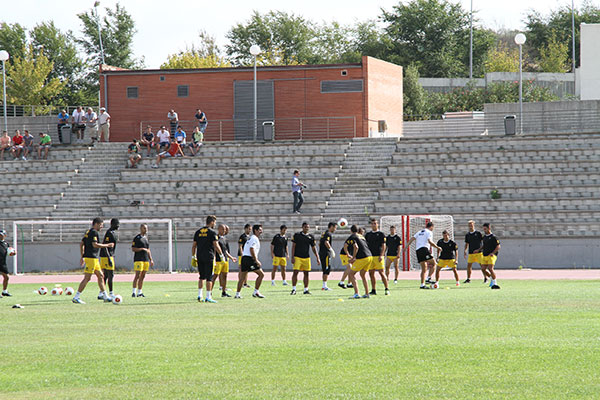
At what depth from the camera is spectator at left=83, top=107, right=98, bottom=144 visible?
46625 millimetres

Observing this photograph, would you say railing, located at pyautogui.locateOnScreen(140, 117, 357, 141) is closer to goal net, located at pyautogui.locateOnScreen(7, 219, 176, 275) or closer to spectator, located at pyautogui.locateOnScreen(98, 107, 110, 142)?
spectator, located at pyautogui.locateOnScreen(98, 107, 110, 142)

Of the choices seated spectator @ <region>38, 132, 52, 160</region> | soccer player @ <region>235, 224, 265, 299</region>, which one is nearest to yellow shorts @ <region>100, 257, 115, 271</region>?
soccer player @ <region>235, 224, 265, 299</region>

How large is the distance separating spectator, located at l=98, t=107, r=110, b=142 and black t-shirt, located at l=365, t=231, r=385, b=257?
2700cm

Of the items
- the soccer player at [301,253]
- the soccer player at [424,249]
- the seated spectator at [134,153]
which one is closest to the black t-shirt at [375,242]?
the soccer player at [301,253]

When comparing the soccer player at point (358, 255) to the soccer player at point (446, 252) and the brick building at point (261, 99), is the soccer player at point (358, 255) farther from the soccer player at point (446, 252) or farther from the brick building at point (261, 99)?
the brick building at point (261, 99)

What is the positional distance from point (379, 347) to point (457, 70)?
7287 centimetres

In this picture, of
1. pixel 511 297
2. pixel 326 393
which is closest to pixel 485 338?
pixel 326 393

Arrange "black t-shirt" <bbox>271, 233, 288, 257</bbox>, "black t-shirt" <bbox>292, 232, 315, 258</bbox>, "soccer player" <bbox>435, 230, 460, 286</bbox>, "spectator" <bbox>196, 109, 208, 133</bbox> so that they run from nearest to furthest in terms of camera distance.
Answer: "black t-shirt" <bbox>292, 232, 315, 258</bbox> → "soccer player" <bbox>435, 230, 460, 286</bbox> → "black t-shirt" <bbox>271, 233, 288, 257</bbox> → "spectator" <bbox>196, 109, 208, 133</bbox>

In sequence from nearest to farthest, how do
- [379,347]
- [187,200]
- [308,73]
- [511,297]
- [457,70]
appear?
[379,347] → [511,297] → [187,200] → [308,73] → [457,70]

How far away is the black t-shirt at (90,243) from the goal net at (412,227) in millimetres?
16765

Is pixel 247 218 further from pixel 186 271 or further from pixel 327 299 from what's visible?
pixel 327 299

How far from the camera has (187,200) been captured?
40031 millimetres

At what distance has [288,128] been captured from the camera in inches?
1817

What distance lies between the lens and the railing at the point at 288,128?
45.7 metres
